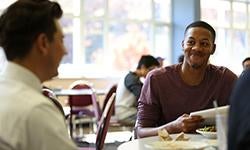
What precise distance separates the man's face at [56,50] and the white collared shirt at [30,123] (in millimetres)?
129

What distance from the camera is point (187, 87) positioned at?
2260 mm

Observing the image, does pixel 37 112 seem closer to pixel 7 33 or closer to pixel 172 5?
pixel 7 33

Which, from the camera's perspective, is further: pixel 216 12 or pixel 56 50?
pixel 216 12

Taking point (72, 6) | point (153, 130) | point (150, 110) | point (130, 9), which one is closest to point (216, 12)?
point (130, 9)

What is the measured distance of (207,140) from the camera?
1.77m

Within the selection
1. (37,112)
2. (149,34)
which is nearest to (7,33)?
(37,112)

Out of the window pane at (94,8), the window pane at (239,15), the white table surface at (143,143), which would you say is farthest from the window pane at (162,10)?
the white table surface at (143,143)

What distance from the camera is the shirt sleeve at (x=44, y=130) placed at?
1.06 meters

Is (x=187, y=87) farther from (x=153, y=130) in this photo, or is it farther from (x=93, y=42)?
(x=93, y=42)

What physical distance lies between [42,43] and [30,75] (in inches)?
3.7

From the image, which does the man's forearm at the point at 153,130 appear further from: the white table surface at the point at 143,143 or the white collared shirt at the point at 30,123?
the white collared shirt at the point at 30,123

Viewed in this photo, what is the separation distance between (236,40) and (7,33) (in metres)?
10.0

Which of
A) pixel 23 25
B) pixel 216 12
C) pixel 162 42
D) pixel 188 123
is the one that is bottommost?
pixel 162 42

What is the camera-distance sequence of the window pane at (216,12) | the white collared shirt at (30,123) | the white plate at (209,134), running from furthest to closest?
1. the window pane at (216,12)
2. the white plate at (209,134)
3. the white collared shirt at (30,123)
